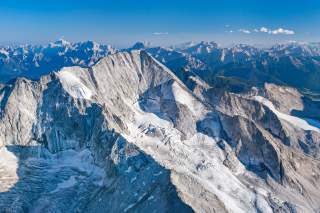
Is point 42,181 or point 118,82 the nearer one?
point 42,181

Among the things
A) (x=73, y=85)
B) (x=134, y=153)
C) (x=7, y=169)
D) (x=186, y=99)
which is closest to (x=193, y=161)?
(x=134, y=153)

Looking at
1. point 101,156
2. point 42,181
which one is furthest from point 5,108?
point 101,156

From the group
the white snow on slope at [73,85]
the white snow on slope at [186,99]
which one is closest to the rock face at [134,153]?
the white snow on slope at [186,99]

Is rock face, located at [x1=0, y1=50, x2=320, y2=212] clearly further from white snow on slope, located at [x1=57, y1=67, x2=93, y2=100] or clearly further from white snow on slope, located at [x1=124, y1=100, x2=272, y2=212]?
white snow on slope, located at [x1=57, y1=67, x2=93, y2=100]

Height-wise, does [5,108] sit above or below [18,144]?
above

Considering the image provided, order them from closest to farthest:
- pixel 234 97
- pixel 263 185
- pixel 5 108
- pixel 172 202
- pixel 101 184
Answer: pixel 172 202 → pixel 101 184 → pixel 263 185 → pixel 5 108 → pixel 234 97

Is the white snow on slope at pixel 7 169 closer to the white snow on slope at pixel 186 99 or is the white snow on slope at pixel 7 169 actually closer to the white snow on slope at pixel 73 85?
the white snow on slope at pixel 73 85

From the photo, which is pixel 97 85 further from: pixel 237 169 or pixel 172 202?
pixel 172 202

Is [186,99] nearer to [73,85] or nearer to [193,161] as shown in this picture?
[193,161]
